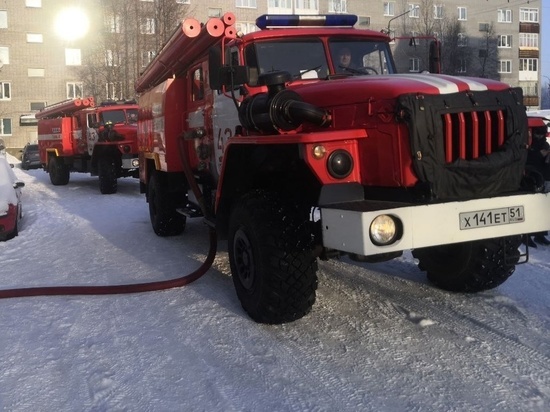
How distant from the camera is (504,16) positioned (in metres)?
55.7

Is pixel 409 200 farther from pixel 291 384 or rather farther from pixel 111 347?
pixel 111 347

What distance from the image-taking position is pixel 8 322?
4.63 meters

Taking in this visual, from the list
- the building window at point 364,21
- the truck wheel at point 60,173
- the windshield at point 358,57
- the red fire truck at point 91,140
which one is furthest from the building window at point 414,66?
the building window at point 364,21

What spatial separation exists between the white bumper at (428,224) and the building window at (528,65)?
193ft

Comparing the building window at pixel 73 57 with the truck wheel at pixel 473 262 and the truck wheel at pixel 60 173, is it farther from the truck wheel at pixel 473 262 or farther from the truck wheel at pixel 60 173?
the truck wheel at pixel 473 262

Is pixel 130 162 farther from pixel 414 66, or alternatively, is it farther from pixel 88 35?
pixel 88 35

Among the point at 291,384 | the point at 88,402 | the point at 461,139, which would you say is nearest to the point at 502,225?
the point at 461,139

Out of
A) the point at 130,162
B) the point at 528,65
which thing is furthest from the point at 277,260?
the point at 528,65

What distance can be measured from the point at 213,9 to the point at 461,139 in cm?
4436

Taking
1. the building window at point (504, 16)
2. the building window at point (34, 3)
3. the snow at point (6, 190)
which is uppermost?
the building window at point (504, 16)

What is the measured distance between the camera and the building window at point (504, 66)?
184ft

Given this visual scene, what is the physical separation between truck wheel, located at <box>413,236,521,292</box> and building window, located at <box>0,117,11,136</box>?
44802mm

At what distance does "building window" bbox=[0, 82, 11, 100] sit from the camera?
43688 mm

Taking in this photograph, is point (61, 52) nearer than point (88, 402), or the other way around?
point (88, 402)
